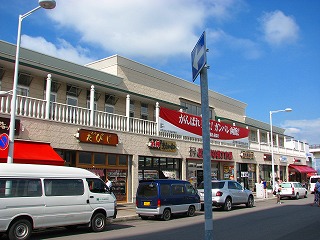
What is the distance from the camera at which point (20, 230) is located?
11094mm

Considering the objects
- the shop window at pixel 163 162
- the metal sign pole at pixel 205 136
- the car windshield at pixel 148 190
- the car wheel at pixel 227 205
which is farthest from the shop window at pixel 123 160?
the metal sign pole at pixel 205 136

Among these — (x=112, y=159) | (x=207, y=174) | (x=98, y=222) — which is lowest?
(x=98, y=222)

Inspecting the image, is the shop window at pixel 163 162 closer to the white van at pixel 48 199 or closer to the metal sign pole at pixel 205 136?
the white van at pixel 48 199

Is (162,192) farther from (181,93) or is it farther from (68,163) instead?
(181,93)

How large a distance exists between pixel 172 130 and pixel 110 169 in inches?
243

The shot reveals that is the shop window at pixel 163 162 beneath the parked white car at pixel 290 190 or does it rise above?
above

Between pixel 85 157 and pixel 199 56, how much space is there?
52.7 feet

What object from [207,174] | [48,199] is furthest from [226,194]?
[207,174]

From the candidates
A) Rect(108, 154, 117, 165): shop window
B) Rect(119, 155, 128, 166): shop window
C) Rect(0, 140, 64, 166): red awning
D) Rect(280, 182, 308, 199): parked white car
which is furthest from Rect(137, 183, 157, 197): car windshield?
Rect(280, 182, 308, 199): parked white car

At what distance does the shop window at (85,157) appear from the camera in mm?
20153

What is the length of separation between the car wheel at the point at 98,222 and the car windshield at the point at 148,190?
12.2 feet

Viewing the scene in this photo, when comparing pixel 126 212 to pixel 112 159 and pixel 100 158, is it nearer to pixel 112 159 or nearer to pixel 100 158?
pixel 100 158

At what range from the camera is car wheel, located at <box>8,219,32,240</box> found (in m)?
10.9

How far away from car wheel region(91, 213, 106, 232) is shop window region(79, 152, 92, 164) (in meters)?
6.89
